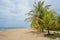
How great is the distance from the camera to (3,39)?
7305mm

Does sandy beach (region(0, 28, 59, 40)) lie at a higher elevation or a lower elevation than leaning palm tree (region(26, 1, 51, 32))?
lower

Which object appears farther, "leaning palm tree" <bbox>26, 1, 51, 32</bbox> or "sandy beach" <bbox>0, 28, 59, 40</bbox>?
"leaning palm tree" <bbox>26, 1, 51, 32</bbox>

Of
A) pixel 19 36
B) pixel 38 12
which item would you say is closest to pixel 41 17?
pixel 38 12

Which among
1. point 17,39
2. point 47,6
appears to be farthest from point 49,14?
point 17,39

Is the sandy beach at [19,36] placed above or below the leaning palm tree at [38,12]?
below

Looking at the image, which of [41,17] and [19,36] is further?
[41,17]

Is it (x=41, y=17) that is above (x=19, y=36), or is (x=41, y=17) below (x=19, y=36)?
above

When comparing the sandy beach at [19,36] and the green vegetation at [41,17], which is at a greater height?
the green vegetation at [41,17]

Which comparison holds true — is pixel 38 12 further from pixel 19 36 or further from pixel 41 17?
pixel 19 36

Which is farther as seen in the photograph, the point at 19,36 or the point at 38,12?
Result: the point at 38,12

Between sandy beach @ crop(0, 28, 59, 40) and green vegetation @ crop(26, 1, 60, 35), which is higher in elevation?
green vegetation @ crop(26, 1, 60, 35)

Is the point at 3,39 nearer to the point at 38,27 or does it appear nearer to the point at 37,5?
the point at 38,27

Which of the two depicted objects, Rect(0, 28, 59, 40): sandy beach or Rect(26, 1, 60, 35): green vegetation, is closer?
Rect(0, 28, 59, 40): sandy beach

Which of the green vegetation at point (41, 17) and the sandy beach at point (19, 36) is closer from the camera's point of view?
the sandy beach at point (19, 36)
